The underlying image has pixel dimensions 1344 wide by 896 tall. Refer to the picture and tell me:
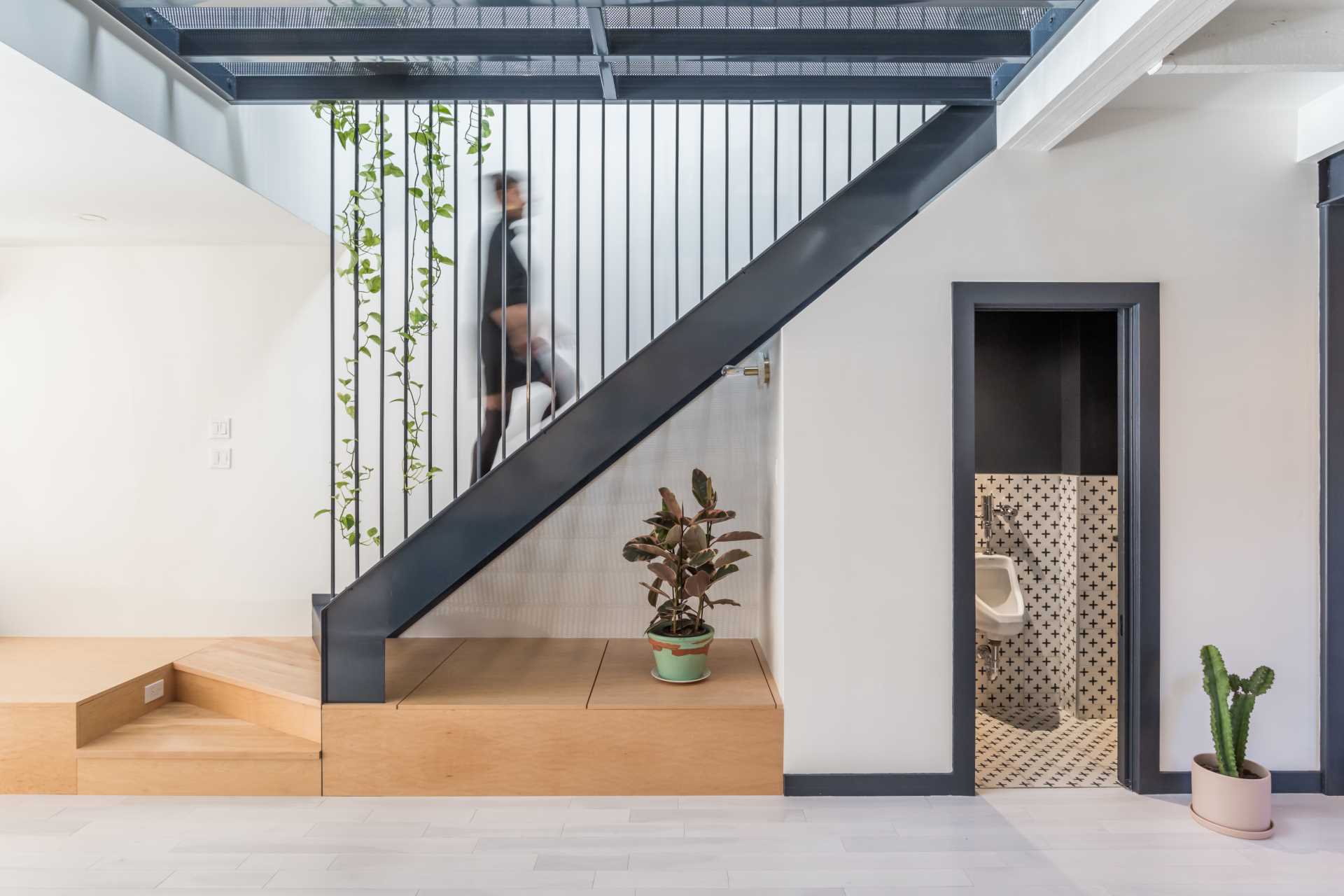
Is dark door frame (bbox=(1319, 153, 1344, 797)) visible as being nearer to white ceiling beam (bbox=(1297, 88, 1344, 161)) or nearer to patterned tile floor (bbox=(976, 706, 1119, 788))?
white ceiling beam (bbox=(1297, 88, 1344, 161))

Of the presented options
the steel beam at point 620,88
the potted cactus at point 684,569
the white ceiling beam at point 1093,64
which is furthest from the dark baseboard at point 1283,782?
the steel beam at point 620,88

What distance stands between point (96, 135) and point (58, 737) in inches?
82.3

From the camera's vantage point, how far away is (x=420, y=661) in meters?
3.41

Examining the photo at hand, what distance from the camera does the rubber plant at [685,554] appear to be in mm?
2951

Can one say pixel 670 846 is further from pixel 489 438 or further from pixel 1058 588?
pixel 1058 588

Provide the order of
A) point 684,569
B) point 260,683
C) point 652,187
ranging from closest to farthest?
point 684,569
point 260,683
point 652,187

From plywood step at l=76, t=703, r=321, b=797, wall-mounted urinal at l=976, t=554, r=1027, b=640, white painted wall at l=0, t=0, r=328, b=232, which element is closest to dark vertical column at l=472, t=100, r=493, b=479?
white painted wall at l=0, t=0, r=328, b=232

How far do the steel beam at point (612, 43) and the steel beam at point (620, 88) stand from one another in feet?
0.86

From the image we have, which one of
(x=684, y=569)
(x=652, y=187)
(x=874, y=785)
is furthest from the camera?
(x=652, y=187)

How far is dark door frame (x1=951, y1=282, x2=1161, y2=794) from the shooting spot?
282 centimetres

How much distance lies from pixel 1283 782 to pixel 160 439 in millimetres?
4981

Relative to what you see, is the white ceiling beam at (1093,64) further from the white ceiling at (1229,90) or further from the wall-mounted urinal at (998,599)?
the wall-mounted urinal at (998,599)

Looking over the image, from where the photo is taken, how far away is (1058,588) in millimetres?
3893

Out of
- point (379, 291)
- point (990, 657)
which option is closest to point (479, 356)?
point (379, 291)
